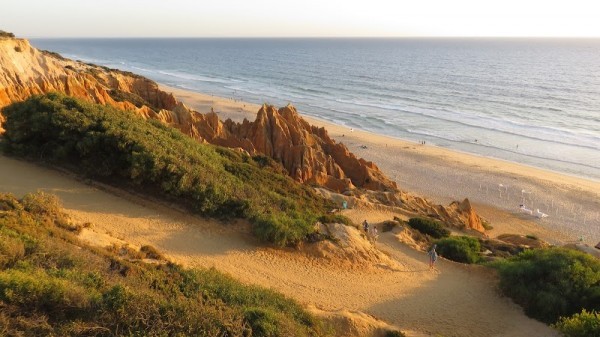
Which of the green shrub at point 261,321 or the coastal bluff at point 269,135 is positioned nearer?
the green shrub at point 261,321

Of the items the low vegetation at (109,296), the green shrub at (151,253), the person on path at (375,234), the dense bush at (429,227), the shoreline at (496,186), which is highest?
the low vegetation at (109,296)

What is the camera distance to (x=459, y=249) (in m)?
20.3

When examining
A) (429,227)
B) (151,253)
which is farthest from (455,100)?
(151,253)

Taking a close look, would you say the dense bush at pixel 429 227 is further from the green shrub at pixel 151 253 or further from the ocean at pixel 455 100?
the ocean at pixel 455 100

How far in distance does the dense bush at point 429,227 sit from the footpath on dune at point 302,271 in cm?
477

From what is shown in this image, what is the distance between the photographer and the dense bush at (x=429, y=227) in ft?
77.8

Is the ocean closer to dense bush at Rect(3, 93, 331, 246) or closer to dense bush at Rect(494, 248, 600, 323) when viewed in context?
dense bush at Rect(494, 248, 600, 323)

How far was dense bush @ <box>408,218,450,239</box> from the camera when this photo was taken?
23.7 metres

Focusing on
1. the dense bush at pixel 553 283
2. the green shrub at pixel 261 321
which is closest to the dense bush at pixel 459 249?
the dense bush at pixel 553 283

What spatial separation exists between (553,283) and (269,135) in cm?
2099

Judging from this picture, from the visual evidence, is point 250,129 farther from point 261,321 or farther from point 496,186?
point 261,321

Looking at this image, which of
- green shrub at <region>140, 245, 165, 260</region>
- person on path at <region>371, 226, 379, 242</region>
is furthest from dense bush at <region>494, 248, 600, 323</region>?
green shrub at <region>140, 245, 165, 260</region>

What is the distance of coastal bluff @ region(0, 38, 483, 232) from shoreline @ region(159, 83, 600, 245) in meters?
5.99

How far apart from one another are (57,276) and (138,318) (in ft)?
7.93
